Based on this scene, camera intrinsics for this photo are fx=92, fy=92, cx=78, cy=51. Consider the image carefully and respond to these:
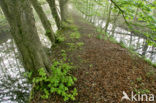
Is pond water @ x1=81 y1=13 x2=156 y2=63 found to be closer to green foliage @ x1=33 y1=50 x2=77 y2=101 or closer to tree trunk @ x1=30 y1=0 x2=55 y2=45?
green foliage @ x1=33 y1=50 x2=77 y2=101

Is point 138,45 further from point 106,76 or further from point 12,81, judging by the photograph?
point 12,81

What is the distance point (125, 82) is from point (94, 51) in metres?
3.37

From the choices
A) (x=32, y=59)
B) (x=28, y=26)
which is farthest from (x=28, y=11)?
(x=32, y=59)

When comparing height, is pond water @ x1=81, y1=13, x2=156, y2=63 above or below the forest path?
below

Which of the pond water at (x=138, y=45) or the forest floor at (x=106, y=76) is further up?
the forest floor at (x=106, y=76)

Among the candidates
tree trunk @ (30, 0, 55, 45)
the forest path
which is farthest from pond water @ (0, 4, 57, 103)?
tree trunk @ (30, 0, 55, 45)

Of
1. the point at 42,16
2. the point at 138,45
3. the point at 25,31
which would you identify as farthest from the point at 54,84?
the point at 138,45

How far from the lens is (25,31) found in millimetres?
3076

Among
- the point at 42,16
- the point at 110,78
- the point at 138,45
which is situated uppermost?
the point at 42,16

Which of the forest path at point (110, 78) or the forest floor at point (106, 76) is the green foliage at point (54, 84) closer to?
the forest floor at point (106, 76)

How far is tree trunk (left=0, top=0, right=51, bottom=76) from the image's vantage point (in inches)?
110

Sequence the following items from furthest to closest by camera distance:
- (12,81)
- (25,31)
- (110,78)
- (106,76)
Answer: (12,81) < (106,76) < (110,78) < (25,31)

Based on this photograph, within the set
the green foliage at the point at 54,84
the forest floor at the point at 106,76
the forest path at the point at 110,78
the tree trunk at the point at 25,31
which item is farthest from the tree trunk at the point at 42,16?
the green foliage at the point at 54,84

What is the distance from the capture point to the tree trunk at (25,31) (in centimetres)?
280
